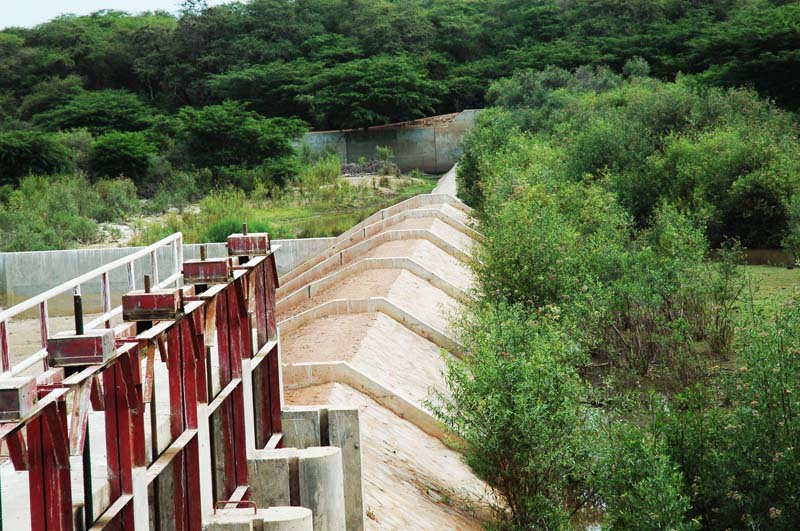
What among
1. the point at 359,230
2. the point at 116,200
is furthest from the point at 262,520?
the point at 116,200

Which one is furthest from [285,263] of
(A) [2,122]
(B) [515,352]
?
(A) [2,122]

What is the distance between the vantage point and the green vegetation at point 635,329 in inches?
428

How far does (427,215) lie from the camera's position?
30.6 metres

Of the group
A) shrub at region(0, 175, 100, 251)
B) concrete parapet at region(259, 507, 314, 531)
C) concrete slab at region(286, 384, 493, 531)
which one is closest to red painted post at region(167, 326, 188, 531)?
concrete parapet at region(259, 507, 314, 531)

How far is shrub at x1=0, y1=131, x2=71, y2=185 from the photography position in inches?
1847

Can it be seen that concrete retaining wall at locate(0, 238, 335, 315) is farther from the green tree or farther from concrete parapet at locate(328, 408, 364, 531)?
the green tree

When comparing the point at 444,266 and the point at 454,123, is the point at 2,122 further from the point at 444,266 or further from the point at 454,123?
the point at 444,266

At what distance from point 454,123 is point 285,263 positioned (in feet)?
93.6

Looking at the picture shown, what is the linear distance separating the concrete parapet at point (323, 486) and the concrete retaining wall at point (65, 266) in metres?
23.4

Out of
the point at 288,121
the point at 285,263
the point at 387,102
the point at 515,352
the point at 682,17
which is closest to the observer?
the point at 515,352

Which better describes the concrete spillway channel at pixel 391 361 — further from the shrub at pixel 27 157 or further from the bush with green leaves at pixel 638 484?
the shrub at pixel 27 157

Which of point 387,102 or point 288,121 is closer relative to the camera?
point 288,121

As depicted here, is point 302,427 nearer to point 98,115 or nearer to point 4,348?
point 4,348

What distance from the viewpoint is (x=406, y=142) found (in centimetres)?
6019
